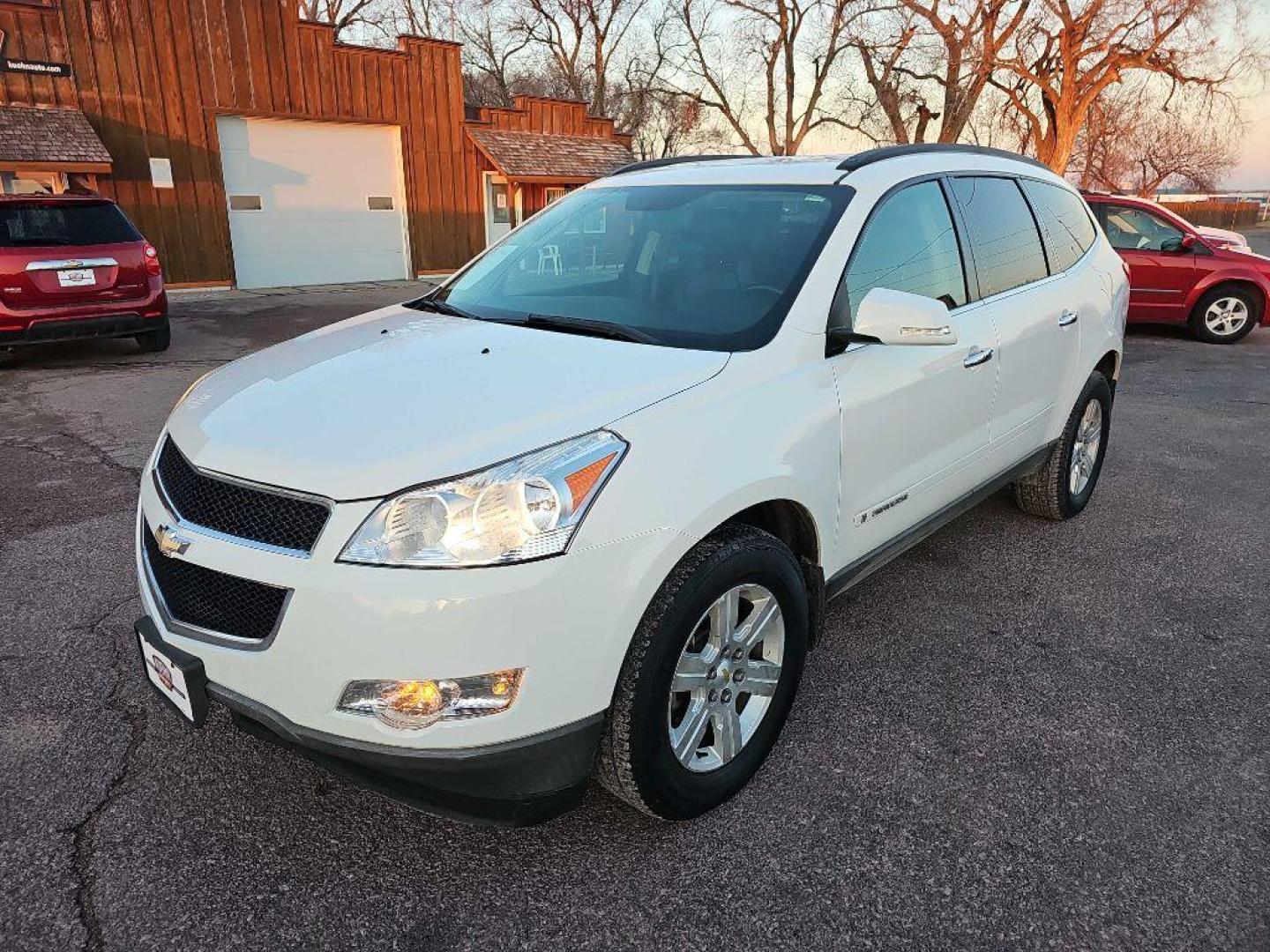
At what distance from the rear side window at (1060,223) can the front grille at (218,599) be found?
3.74m

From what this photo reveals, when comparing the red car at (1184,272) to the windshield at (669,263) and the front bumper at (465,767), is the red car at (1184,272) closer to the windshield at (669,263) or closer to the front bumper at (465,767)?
the windshield at (669,263)

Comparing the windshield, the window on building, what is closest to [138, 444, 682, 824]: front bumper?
the windshield

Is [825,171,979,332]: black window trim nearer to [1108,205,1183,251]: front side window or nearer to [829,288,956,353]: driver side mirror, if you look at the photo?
[829,288,956,353]: driver side mirror

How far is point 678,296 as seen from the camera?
297 centimetres

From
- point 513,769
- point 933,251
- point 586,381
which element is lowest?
point 513,769

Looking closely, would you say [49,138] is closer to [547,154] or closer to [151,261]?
[151,261]

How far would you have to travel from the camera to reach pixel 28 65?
532 inches

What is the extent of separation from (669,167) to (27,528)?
12.4ft

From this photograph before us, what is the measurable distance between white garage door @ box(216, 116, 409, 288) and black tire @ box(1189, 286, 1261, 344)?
13894 millimetres

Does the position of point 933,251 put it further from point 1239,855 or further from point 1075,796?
point 1239,855

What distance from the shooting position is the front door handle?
11.0 ft

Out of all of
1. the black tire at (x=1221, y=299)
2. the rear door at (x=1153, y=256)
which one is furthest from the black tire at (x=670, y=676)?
the black tire at (x=1221, y=299)

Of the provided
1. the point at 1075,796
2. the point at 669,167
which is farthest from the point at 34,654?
the point at 1075,796

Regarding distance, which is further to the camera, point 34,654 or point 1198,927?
point 34,654
